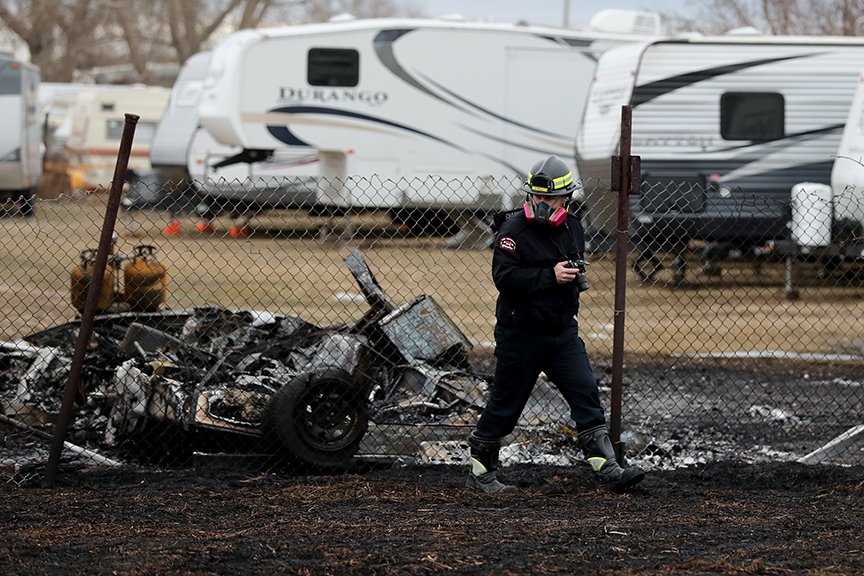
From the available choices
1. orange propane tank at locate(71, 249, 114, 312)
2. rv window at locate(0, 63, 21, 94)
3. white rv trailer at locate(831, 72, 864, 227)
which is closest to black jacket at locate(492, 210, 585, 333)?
orange propane tank at locate(71, 249, 114, 312)

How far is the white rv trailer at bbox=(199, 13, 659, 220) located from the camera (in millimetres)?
19297

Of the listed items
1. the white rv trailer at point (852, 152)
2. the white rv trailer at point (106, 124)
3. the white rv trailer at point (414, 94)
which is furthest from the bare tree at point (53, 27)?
the white rv trailer at point (852, 152)

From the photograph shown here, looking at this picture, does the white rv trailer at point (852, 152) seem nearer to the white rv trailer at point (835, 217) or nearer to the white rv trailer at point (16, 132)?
the white rv trailer at point (835, 217)

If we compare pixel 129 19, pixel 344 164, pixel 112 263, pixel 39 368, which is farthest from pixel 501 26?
pixel 129 19

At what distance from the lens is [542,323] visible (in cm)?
638

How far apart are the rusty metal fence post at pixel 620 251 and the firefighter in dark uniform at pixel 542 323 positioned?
26cm

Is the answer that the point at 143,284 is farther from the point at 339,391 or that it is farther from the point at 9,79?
the point at 9,79

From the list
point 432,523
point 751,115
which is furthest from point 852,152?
point 432,523

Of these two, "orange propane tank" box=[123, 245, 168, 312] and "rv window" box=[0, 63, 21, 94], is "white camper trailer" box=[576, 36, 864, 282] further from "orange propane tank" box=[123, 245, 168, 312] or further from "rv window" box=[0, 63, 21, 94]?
"rv window" box=[0, 63, 21, 94]

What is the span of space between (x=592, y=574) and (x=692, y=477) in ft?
7.11

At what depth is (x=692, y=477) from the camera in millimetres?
6941

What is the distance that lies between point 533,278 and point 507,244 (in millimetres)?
233

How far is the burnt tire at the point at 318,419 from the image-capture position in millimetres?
6863

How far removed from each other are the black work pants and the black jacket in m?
0.07
